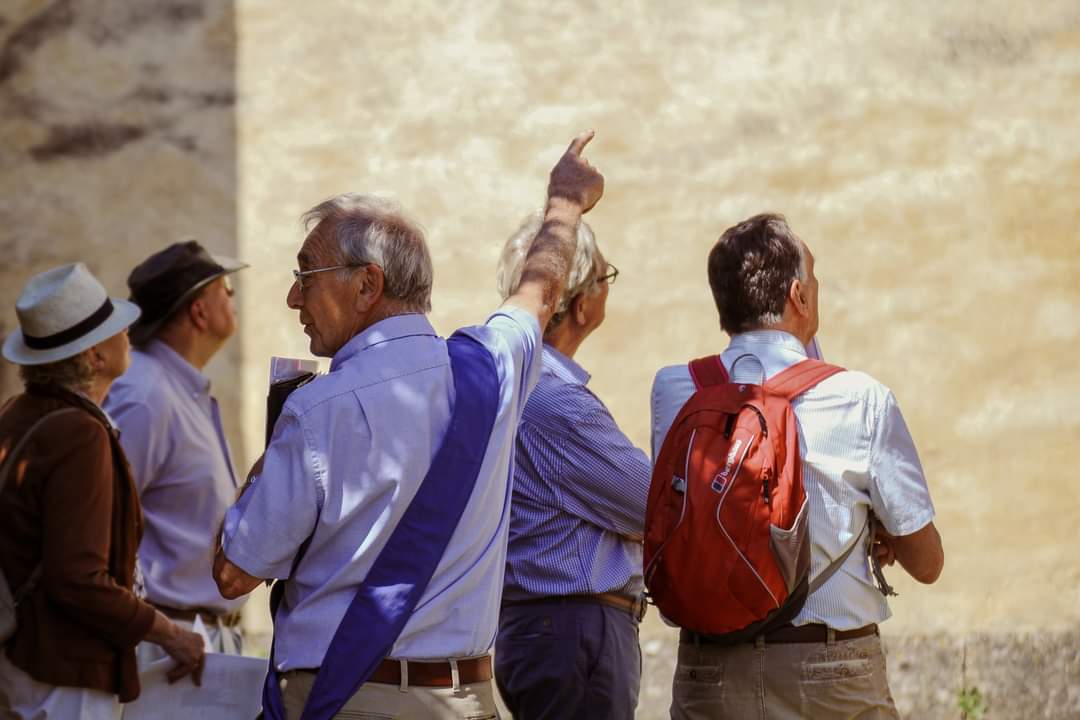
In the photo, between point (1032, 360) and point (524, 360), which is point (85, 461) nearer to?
point (524, 360)

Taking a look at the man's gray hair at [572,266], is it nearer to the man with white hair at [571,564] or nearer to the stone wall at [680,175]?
the man with white hair at [571,564]

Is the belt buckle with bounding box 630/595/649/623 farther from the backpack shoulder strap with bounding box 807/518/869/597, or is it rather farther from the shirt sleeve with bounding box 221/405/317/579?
the shirt sleeve with bounding box 221/405/317/579

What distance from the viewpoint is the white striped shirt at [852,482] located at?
9.36ft

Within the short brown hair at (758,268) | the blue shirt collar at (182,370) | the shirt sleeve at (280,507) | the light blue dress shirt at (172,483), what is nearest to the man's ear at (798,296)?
the short brown hair at (758,268)

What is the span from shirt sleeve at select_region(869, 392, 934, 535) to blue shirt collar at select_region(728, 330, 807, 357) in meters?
0.24

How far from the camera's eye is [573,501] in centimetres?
317

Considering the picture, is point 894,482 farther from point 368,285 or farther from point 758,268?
point 368,285

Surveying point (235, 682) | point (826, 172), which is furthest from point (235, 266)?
point (826, 172)

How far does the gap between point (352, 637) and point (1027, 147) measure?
3807 mm

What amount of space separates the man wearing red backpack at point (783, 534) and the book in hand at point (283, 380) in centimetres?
75

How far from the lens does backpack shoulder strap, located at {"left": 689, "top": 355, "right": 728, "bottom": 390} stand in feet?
9.98

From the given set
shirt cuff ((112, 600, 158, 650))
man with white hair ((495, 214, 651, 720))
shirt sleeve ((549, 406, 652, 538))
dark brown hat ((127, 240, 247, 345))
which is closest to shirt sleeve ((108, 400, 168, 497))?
dark brown hat ((127, 240, 247, 345))

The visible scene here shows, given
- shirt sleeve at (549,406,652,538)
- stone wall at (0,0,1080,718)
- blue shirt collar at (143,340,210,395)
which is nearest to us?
shirt sleeve at (549,406,652,538)

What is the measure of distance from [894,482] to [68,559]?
1.79m
